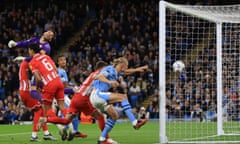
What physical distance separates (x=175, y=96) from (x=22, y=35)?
41.5 ft

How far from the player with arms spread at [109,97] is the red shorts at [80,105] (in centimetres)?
58

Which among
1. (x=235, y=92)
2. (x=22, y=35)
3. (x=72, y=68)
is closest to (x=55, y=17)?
(x=22, y=35)

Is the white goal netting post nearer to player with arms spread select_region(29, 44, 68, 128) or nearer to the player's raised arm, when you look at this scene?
player with arms spread select_region(29, 44, 68, 128)

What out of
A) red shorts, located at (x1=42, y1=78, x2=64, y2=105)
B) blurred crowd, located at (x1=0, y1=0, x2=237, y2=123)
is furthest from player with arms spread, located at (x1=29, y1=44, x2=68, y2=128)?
blurred crowd, located at (x1=0, y1=0, x2=237, y2=123)

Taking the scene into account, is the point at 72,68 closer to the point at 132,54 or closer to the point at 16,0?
the point at 132,54

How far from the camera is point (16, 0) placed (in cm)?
3619

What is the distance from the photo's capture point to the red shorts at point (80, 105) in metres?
12.8

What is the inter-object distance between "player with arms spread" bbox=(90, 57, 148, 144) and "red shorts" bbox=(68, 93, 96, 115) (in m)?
0.58

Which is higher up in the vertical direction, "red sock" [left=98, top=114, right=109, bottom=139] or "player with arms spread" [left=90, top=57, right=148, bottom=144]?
"player with arms spread" [left=90, top=57, right=148, bottom=144]

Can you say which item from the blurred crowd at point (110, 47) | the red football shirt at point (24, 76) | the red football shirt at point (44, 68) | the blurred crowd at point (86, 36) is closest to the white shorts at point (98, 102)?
the red football shirt at point (44, 68)

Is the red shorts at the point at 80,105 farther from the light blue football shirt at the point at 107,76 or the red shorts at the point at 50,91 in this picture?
the red shorts at the point at 50,91

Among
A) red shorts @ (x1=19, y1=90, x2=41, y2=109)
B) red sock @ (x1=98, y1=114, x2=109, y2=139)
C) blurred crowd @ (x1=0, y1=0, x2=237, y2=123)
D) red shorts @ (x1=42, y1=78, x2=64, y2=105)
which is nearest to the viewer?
red sock @ (x1=98, y1=114, x2=109, y2=139)

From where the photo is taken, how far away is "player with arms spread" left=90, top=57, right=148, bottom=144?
11766 millimetres

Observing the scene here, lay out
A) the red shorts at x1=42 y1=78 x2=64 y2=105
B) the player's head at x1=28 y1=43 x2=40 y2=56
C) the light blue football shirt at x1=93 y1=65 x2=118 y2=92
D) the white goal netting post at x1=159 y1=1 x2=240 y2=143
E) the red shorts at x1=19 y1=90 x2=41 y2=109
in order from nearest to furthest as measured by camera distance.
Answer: the light blue football shirt at x1=93 y1=65 x2=118 y2=92 < the red shorts at x1=42 y1=78 x2=64 y2=105 < the player's head at x1=28 y1=43 x2=40 y2=56 < the red shorts at x1=19 y1=90 x2=41 y2=109 < the white goal netting post at x1=159 y1=1 x2=240 y2=143
